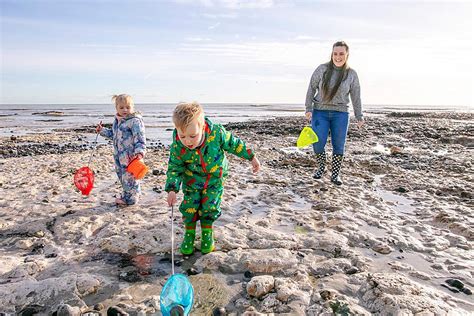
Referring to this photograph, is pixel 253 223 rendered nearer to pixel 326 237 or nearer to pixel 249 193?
pixel 326 237

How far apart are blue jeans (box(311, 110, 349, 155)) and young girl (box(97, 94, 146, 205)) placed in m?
3.23

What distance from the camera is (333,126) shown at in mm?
6547

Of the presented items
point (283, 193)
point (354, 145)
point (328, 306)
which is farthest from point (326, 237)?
point (354, 145)

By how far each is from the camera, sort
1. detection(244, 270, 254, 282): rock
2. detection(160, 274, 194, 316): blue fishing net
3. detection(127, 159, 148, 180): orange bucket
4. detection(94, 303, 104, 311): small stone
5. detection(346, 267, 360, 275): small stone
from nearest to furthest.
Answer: detection(160, 274, 194, 316): blue fishing net, detection(94, 303, 104, 311): small stone, detection(244, 270, 254, 282): rock, detection(346, 267, 360, 275): small stone, detection(127, 159, 148, 180): orange bucket

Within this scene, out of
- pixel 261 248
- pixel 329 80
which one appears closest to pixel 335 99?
pixel 329 80

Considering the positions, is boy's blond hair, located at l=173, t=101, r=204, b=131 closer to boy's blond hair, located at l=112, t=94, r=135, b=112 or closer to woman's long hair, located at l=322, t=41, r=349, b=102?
boy's blond hair, located at l=112, t=94, r=135, b=112

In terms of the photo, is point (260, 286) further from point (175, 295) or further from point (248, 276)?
point (175, 295)

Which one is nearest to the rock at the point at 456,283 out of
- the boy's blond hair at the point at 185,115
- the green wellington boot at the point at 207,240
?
the green wellington boot at the point at 207,240

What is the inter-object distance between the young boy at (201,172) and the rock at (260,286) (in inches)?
31.7

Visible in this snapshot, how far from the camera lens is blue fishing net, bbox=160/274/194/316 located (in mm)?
2455

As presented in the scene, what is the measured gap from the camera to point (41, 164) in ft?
28.7

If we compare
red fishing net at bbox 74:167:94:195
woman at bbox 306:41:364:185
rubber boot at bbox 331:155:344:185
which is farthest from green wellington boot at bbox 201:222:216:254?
rubber boot at bbox 331:155:344:185

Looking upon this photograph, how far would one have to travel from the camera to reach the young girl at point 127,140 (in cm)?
508

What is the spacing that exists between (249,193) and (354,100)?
2599 mm
